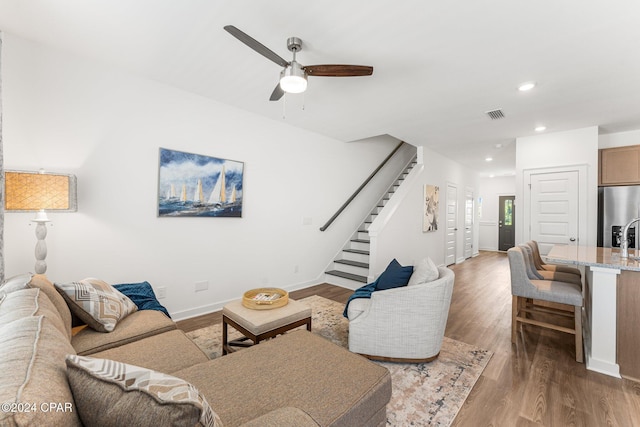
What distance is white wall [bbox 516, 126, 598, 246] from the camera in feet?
13.3

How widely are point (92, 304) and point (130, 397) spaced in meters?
1.55

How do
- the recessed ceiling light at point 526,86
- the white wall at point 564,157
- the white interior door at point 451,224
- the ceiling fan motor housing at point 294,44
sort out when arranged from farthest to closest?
the white interior door at point 451,224, the white wall at point 564,157, the recessed ceiling light at point 526,86, the ceiling fan motor housing at point 294,44

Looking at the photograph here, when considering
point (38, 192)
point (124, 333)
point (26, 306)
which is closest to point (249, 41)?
point (26, 306)

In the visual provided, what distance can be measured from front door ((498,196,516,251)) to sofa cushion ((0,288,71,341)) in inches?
417

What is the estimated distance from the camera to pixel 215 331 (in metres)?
2.88

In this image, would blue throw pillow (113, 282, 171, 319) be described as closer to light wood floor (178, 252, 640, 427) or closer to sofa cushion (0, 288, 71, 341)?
light wood floor (178, 252, 640, 427)

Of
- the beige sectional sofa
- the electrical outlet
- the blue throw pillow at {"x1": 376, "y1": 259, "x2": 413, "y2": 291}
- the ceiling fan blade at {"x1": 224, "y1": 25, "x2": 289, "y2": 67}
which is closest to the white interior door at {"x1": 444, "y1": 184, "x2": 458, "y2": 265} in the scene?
the blue throw pillow at {"x1": 376, "y1": 259, "x2": 413, "y2": 291}

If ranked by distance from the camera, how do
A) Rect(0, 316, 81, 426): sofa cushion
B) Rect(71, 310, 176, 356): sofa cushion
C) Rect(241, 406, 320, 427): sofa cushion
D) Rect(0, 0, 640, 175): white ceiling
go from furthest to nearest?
Rect(0, 0, 640, 175): white ceiling < Rect(71, 310, 176, 356): sofa cushion < Rect(241, 406, 320, 427): sofa cushion < Rect(0, 316, 81, 426): sofa cushion

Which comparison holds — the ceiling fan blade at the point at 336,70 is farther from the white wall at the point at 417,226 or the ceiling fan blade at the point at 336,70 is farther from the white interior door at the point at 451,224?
the white interior door at the point at 451,224

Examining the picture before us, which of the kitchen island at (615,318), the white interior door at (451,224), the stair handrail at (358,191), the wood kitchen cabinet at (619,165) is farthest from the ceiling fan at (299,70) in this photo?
the white interior door at (451,224)

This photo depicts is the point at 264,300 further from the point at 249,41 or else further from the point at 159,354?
the point at 249,41

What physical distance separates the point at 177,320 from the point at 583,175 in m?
6.03

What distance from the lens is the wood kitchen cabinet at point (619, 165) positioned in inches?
154

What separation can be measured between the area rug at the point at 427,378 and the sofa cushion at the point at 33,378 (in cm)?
165
